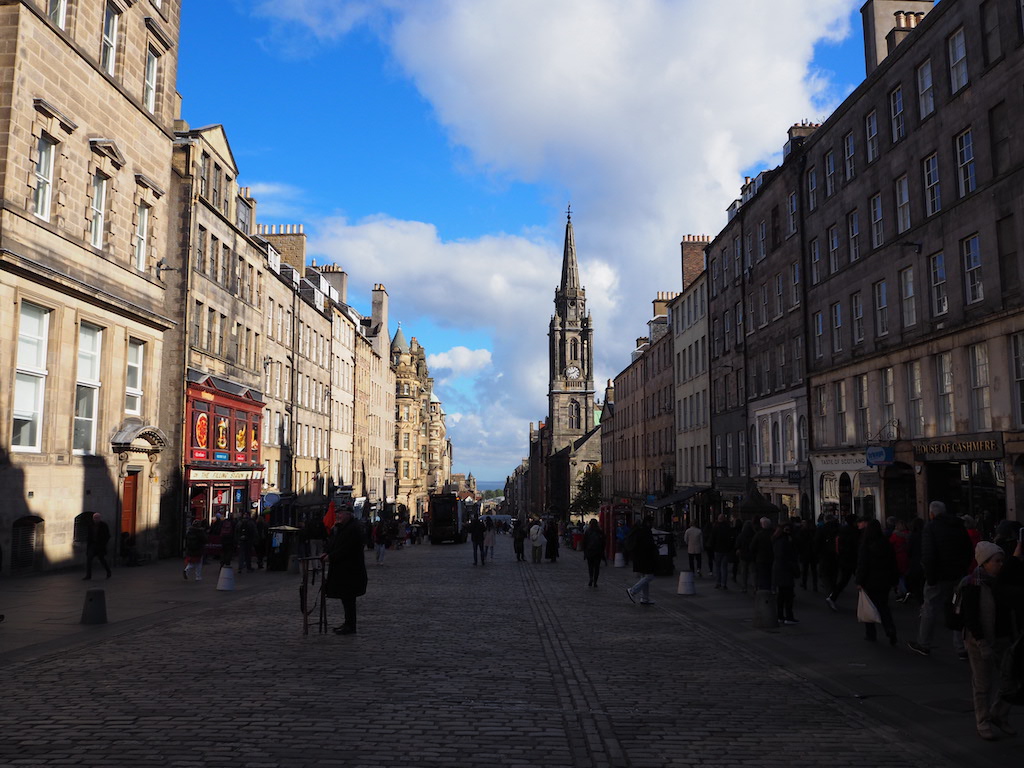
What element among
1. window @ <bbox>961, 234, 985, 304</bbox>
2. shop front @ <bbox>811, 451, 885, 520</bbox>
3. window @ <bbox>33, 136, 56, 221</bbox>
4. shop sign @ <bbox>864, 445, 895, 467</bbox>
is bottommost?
shop front @ <bbox>811, 451, 885, 520</bbox>

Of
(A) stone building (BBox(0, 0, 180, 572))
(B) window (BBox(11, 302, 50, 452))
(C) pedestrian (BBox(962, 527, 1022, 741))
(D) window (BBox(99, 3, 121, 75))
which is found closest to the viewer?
(C) pedestrian (BBox(962, 527, 1022, 741))

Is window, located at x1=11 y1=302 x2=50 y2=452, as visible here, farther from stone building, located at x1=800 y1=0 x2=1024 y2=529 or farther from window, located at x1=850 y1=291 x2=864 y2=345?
window, located at x1=850 y1=291 x2=864 y2=345

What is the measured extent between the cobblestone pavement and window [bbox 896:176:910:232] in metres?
17.6

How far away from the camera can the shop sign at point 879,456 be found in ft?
89.6

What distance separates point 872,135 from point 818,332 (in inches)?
313

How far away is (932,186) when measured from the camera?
2538 centimetres

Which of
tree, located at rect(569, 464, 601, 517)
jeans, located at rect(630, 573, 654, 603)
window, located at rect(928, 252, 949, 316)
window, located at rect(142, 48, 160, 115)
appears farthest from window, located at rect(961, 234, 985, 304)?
tree, located at rect(569, 464, 601, 517)

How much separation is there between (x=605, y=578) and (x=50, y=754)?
20.0m

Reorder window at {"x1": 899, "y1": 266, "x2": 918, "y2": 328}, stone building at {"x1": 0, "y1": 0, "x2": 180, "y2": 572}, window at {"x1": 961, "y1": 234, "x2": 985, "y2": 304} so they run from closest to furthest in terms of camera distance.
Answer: stone building at {"x1": 0, "y1": 0, "x2": 180, "y2": 572}, window at {"x1": 961, "y1": 234, "x2": 985, "y2": 304}, window at {"x1": 899, "y1": 266, "x2": 918, "y2": 328}

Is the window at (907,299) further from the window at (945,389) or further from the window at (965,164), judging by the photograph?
the window at (965,164)

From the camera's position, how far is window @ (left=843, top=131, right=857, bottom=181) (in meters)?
31.0

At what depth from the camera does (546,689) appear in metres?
9.62

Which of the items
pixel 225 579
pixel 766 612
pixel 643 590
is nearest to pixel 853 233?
pixel 643 590

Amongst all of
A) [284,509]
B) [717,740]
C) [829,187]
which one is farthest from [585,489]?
[717,740]
